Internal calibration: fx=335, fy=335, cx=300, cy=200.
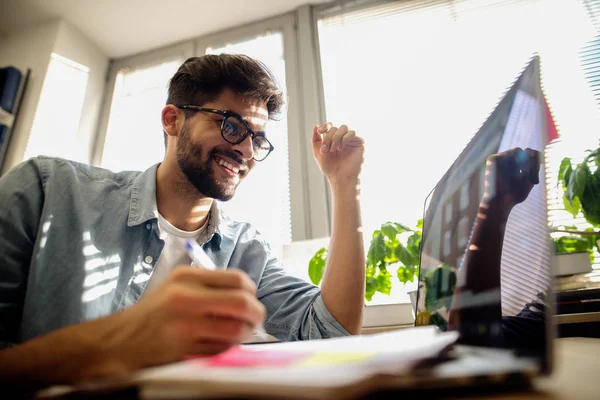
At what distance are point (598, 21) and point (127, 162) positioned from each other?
8.47 feet

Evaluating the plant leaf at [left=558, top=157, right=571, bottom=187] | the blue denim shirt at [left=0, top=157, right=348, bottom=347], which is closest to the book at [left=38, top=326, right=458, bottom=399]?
the blue denim shirt at [left=0, top=157, right=348, bottom=347]

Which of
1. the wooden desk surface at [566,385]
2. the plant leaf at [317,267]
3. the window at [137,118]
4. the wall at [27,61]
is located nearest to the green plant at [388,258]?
the plant leaf at [317,267]

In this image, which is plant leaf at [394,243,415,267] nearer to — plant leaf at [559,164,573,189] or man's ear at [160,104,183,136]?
Result: plant leaf at [559,164,573,189]

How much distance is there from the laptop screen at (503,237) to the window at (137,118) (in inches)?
73.4

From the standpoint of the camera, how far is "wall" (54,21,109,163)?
6.84ft

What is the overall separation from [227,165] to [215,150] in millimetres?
59

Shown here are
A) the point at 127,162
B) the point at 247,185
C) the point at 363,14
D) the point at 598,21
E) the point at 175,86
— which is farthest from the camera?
the point at 127,162

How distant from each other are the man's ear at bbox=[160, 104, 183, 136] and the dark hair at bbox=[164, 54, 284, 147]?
3cm

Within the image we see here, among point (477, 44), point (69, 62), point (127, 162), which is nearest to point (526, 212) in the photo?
point (477, 44)

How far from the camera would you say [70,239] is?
0.71 meters

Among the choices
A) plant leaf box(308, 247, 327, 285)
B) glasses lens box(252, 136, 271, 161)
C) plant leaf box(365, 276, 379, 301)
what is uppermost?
glasses lens box(252, 136, 271, 161)

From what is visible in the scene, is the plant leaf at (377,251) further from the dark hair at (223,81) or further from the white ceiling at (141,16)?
the white ceiling at (141,16)

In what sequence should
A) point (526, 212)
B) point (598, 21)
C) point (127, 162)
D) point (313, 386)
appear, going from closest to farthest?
point (313, 386) < point (526, 212) < point (598, 21) < point (127, 162)

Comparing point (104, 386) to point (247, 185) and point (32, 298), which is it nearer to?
point (32, 298)
